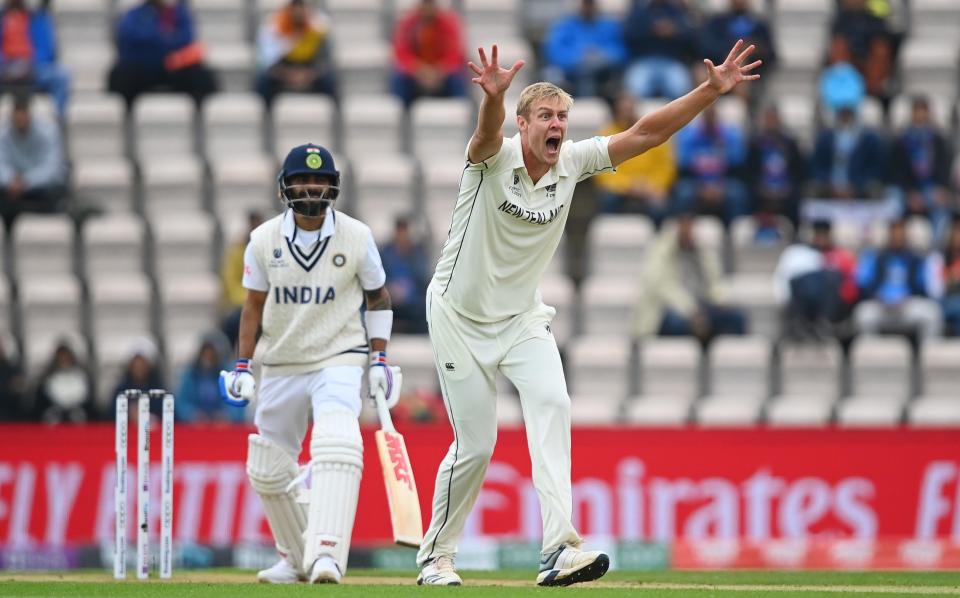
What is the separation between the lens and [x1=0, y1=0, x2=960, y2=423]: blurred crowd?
13.3 meters

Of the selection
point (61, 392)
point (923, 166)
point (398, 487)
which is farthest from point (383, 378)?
point (923, 166)

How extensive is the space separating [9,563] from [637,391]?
15.8ft

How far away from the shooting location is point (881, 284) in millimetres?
13508

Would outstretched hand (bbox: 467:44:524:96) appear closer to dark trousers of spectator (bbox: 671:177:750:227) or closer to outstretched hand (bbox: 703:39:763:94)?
outstretched hand (bbox: 703:39:763:94)

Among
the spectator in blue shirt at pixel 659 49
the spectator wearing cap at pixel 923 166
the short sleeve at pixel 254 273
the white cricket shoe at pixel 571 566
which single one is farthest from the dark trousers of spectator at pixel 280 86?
the white cricket shoe at pixel 571 566

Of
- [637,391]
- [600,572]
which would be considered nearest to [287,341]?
[600,572]

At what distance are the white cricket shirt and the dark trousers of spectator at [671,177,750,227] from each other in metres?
6.69

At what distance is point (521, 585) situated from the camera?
25.6ft

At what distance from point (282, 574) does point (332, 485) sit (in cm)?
69

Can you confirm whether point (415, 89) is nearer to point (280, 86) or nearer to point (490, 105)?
point (280, 86)

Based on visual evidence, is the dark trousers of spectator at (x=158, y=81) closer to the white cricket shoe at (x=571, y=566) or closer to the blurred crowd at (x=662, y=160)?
the blurred crowd at (x=662, y=160)

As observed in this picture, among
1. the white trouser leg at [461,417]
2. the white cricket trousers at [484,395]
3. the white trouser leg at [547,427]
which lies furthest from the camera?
the white trouser leg at [461,417]

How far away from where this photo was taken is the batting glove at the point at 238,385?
26.8 ft

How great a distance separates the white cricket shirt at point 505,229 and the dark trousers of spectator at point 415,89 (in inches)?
296
